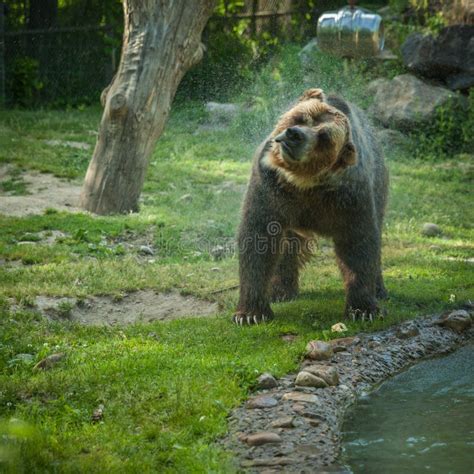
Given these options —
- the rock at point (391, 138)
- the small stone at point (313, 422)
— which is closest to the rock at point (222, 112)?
the rock at point (391, 138)

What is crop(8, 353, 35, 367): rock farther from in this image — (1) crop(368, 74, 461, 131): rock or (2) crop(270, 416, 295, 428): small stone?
(1) crop(368, 74, 461, 131): rock

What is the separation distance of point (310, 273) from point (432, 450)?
4095mm

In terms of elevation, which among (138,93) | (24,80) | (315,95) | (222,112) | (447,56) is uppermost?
(447,56)

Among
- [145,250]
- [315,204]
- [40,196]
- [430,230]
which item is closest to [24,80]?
[40,196]

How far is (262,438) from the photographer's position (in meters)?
4.59

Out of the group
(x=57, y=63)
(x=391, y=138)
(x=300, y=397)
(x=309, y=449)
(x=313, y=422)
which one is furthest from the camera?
(x=57, y=63)

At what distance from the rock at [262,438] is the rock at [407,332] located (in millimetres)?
2279

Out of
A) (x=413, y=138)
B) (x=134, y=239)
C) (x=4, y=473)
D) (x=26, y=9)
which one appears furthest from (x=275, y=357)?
(x=26, y=9)

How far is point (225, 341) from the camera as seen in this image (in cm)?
628

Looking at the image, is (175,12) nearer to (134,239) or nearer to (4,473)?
(134,239)

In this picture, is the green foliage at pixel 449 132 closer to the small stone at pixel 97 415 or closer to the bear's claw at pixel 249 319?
the bear's claw at pixel 249 319

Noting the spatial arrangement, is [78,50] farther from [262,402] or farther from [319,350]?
[262,402]

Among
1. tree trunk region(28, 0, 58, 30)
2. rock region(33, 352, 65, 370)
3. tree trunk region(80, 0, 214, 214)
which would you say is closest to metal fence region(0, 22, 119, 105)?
tree trunk region(28, 0, 58, 30)

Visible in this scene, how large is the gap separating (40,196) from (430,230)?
4.63m
